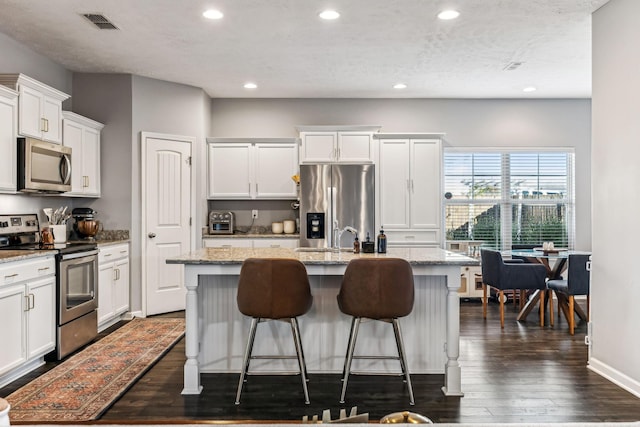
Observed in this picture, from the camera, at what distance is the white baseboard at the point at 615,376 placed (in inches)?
120

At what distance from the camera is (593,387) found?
3148mm

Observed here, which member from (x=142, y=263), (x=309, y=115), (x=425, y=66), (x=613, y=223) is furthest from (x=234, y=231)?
(x=613, y=223)

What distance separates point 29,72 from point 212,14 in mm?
2146

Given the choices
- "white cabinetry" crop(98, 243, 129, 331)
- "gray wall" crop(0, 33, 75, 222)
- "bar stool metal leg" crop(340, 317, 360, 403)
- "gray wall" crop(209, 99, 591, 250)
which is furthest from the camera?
"gray wall" crop(209, 99, 591, 250)

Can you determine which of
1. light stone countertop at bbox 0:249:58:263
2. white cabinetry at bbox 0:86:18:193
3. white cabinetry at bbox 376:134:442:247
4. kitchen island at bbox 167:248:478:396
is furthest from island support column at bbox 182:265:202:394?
white cabinetry at bbox 376:134:442:247

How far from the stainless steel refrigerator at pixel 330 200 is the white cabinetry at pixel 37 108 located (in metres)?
2.75

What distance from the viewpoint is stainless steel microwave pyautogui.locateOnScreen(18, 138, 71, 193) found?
3838 mm

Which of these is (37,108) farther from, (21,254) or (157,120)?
(157,120)

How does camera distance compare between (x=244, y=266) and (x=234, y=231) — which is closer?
(x=244, y=266)

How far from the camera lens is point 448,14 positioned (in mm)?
3645

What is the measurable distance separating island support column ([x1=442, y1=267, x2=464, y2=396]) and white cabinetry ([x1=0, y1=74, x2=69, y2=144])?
3.62 m

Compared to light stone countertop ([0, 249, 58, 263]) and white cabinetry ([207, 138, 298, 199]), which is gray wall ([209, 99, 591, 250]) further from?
light stone countertop ([0, 249, 58, 263])

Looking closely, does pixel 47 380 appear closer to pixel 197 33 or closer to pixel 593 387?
pixel 197 33

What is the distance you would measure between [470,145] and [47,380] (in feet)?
18.6
